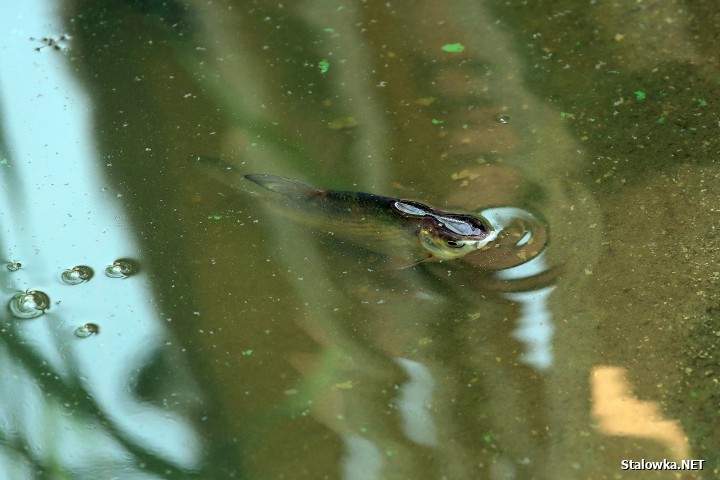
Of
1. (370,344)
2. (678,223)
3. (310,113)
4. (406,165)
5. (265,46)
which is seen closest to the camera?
(370,344)

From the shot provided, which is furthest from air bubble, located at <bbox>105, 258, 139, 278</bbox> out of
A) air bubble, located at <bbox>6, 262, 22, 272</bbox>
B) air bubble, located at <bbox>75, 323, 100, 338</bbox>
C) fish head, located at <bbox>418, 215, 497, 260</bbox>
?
fish head, located at <bbox>418, 215, 497, 260</bbox>

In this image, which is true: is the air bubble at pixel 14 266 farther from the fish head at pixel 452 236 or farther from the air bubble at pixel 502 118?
the air bubble at pixel 502 118

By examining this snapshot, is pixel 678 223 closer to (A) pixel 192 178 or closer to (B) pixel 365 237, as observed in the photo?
(B) pixel 365 237

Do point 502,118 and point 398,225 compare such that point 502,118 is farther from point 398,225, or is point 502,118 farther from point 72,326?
point 72,326

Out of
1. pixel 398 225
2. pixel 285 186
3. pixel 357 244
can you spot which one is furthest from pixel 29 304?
pixel 398 225

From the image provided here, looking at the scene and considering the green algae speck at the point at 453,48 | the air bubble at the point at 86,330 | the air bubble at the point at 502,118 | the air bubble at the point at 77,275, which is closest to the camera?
the air bubble at the point at 86,330

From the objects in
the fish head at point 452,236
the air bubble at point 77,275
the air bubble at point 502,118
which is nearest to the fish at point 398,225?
the fish head at point 452,236

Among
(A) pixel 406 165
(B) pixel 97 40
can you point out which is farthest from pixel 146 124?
(A) pixel 406 165
